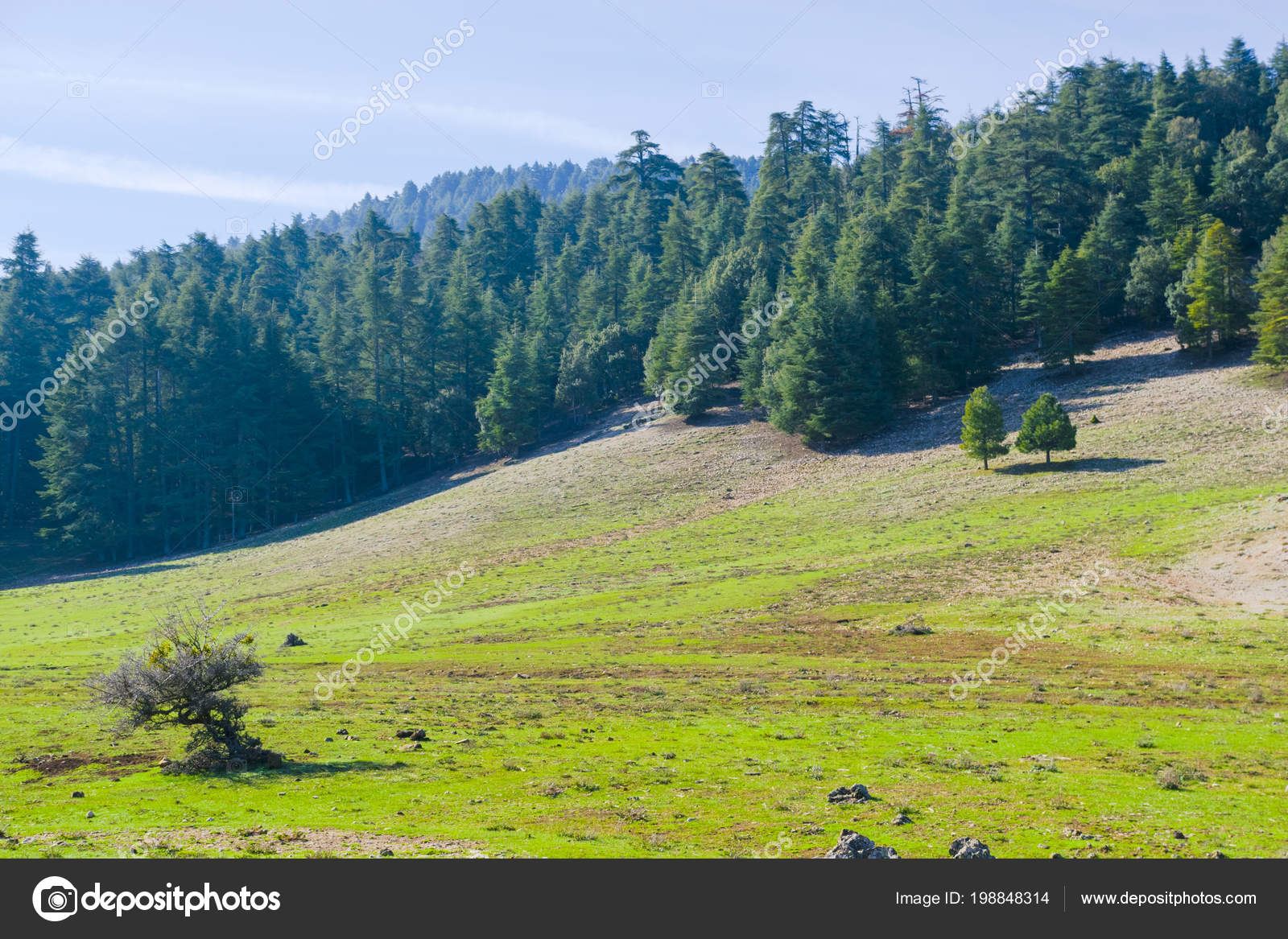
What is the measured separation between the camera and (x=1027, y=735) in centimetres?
2348

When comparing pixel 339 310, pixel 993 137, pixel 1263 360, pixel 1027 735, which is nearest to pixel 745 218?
pixel 993 137

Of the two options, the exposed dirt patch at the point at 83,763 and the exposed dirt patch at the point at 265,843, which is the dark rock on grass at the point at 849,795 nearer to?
the exposed dirt patch at the point at 265,843

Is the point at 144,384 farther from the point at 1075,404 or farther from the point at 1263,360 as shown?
the point at 1263,360

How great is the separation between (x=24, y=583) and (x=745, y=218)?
9625 centimetres
